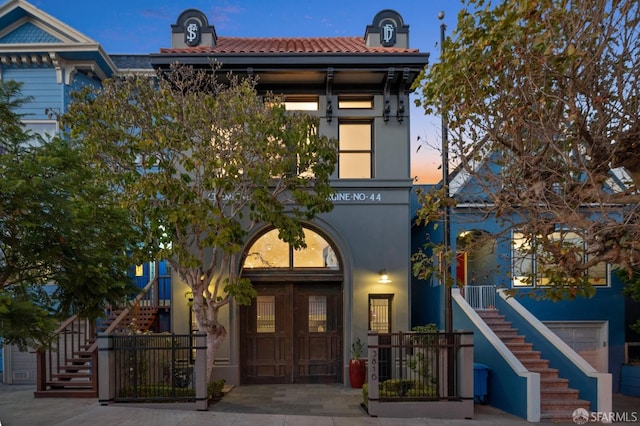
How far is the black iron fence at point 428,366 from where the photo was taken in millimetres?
10312

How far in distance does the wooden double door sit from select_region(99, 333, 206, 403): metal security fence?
3.65 metres

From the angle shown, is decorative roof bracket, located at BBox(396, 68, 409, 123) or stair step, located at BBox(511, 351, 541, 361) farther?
decorative roof bracket, located at BBox(396, 68, 409, 123)

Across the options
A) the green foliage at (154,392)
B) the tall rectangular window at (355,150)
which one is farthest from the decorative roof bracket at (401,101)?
the green foliage at (154,392)

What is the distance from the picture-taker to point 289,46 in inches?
626

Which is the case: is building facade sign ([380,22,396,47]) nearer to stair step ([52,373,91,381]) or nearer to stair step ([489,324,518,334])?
stair step ([489,324,518,334])

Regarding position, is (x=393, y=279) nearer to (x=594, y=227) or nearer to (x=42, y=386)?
(x=594, y=227)

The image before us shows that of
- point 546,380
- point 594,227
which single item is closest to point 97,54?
point 594,227

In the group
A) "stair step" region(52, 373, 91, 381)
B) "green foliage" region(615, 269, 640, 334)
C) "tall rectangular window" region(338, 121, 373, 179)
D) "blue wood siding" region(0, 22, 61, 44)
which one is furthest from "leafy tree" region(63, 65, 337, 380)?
"green foliage" region(615, 269, 640, 334)

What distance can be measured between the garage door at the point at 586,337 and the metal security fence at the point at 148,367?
38.7 feet

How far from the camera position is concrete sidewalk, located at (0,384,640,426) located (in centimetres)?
938

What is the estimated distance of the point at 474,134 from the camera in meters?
8.70

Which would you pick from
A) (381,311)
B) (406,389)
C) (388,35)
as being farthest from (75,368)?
(388,35)

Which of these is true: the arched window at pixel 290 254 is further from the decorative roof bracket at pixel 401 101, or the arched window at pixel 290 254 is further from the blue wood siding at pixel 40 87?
the blue wood siding at pixel 40 87

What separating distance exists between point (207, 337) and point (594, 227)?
858 cm
